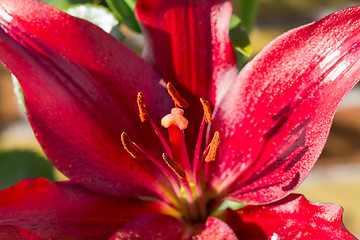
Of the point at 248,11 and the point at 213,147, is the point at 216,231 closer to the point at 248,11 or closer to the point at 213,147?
the point at 213,147

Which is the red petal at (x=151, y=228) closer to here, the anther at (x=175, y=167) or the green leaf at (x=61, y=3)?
the anther at (x=175, y=167)

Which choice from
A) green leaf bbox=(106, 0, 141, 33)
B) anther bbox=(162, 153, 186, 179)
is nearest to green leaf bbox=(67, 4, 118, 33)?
green leaf bbox=(106, 0, 141, 33)

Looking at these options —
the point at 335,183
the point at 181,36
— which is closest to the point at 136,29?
the point at 181,36

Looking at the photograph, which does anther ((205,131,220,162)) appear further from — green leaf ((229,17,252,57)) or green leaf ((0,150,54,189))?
green leaf ((0,150,54,189))

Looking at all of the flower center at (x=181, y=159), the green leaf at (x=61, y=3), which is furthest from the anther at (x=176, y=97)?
the green leaf at (x=61, y=3)

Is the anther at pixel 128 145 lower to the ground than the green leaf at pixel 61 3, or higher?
lower

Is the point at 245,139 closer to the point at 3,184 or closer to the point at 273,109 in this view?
the point at 273,109

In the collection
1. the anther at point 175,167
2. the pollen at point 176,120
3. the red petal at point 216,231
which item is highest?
the pollen at point 176,120
